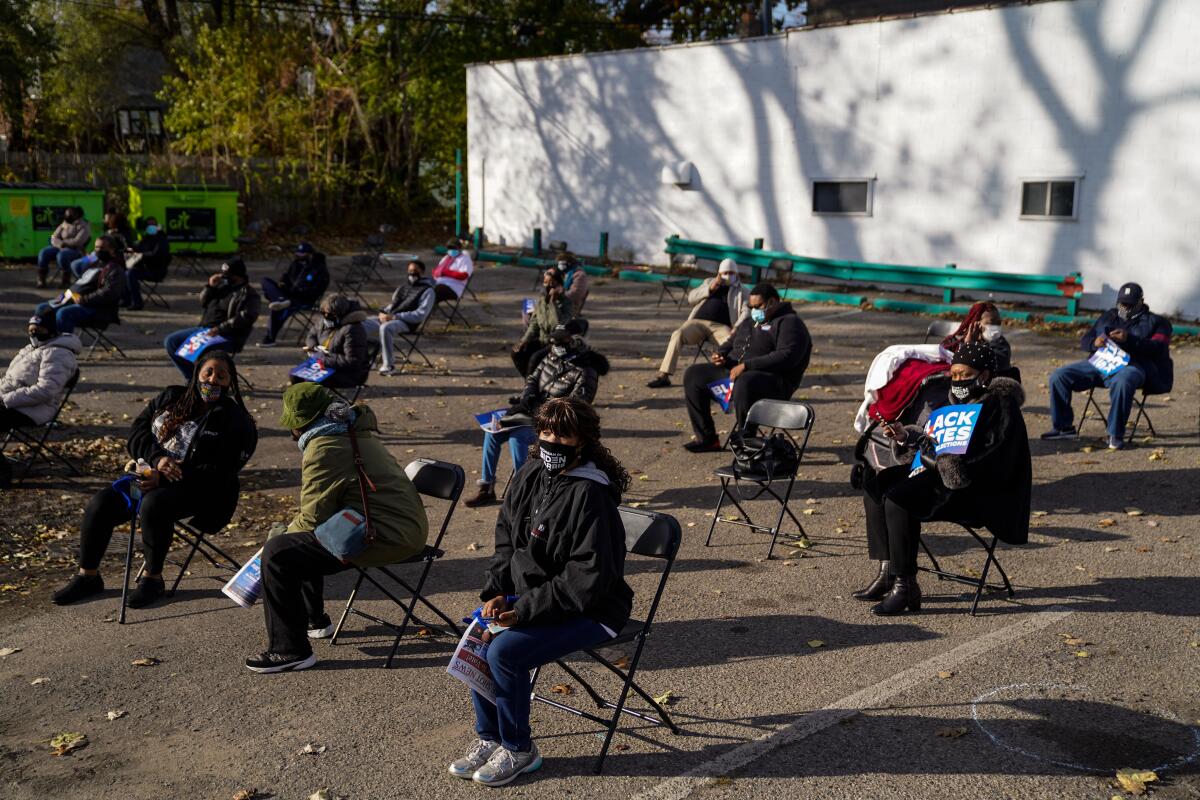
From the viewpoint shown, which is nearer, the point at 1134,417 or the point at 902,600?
the point at 902,600

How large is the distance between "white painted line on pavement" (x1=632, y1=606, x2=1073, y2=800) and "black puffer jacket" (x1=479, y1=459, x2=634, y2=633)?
682 mm

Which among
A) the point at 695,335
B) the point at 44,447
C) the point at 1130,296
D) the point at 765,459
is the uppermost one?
the point at 1130,296

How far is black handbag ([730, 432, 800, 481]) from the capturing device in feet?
26.1

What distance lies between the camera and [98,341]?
1458 cm

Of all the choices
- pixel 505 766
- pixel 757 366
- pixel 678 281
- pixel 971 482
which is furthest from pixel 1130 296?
pixel 678 281

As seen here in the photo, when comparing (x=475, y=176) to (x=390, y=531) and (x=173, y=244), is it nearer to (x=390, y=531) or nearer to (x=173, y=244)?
(x=173, y=244)

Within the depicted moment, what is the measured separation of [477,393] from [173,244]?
1365 cm

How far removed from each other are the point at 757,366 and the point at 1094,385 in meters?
A: 3.20

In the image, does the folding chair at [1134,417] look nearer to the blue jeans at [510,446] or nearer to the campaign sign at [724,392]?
the campaign sign at [724,392]

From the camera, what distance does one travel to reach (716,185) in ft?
76.6

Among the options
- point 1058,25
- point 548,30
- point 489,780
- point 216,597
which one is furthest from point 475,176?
point 489,780

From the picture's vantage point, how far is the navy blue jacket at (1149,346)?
10.2m

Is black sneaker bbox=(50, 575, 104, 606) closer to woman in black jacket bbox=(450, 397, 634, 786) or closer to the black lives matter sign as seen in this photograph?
woman in black jacket bbox=(450, 397, 634, 786)

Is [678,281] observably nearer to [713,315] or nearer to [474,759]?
[713,315]
